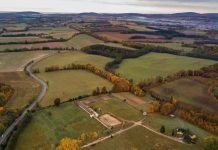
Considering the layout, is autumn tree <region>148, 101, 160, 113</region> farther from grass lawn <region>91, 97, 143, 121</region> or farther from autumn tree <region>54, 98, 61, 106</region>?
autumn tree <region>54, 98, 61, 106</region>

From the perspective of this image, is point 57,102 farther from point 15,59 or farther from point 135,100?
point 15,59

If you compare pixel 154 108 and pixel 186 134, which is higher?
pixel 154 108

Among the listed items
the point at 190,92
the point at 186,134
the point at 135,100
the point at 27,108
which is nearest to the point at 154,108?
the point at 135,100

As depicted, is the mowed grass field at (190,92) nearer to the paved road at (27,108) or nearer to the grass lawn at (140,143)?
the grass lawn at (140,143)

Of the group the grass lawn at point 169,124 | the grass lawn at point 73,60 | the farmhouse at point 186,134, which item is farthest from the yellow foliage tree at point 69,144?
the grass lawn at point 73,60

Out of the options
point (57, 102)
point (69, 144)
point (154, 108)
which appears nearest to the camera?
point (69, 144)

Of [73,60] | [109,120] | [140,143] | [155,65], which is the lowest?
[140,143]

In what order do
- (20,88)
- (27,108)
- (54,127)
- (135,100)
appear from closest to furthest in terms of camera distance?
(54,127)
(27,108)
(135,100)
(20,88)
